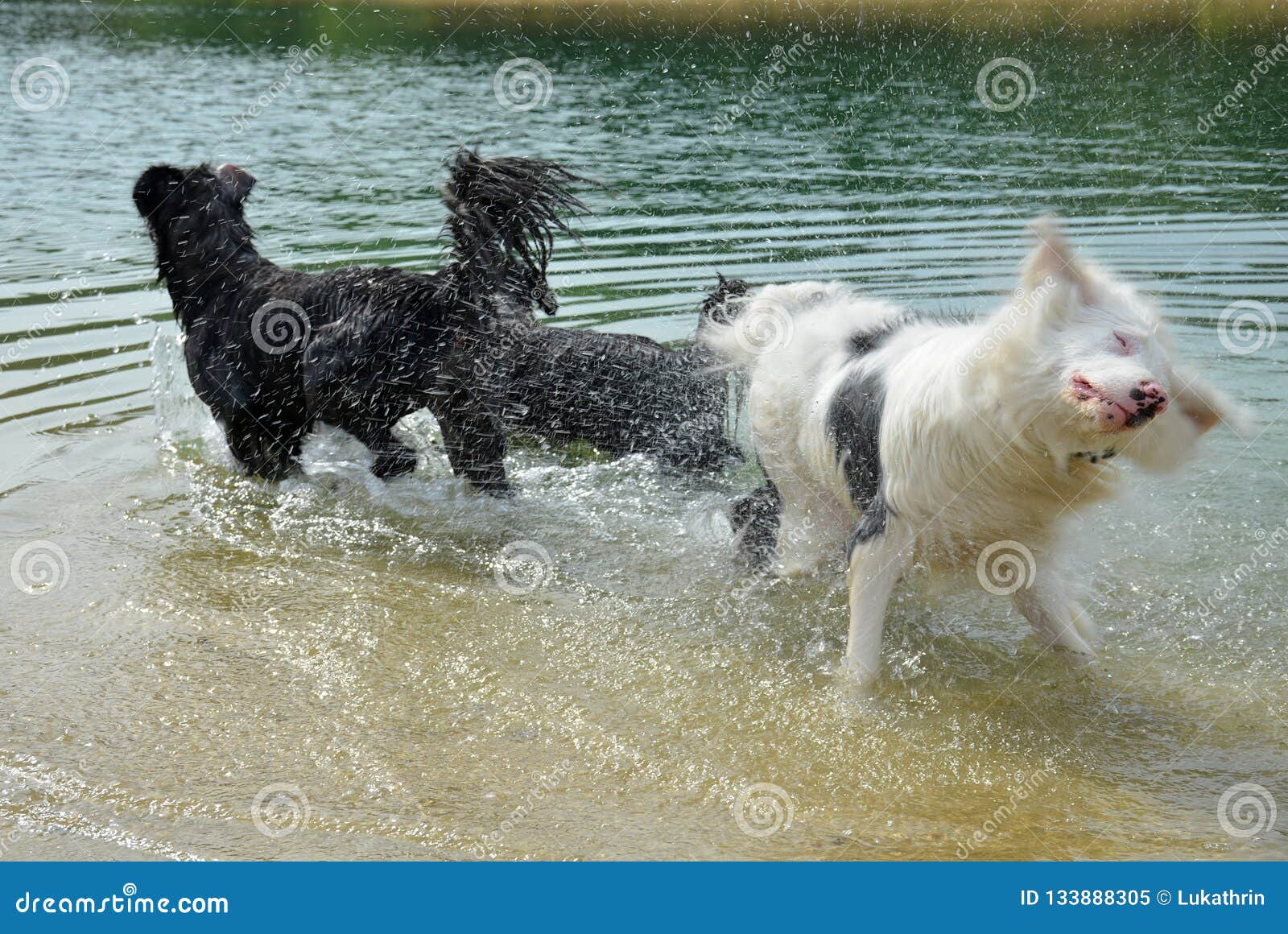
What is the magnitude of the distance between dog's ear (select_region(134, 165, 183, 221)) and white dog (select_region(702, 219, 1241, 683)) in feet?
10.4

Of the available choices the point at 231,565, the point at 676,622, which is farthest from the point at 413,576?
the point at 676,622

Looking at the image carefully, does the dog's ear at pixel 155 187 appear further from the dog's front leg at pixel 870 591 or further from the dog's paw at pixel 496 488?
the dog's front leg at pixel 870 591

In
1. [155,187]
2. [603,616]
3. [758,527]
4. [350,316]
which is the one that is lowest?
[603,616]

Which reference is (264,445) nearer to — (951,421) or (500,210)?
(500,210)

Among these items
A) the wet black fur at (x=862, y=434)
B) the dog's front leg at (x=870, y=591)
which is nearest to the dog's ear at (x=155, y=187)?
the wet black fur at (x=862, y=434)

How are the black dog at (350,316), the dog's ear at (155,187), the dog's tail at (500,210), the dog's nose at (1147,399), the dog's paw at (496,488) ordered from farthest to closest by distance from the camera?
the dog's ear at (155,187) → the dog's paw at (496,488) → the black dog at (350,316) → the dog's tail at (500,210) → the dog's nose at (1147,399)

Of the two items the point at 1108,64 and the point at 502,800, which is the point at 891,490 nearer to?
the point at 502,800

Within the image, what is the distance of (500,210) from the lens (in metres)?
6.23

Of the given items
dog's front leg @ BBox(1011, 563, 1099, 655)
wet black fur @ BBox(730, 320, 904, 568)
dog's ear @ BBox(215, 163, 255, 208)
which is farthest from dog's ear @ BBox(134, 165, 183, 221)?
dog's front leg @ BBox(1011, 563, 1099, 655)

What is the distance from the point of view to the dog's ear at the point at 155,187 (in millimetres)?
6938

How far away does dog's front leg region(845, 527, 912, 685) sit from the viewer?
15.2 ft

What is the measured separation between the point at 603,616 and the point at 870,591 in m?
1.37

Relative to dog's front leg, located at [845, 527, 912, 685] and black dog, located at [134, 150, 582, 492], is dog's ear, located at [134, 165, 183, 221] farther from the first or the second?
dog's front leg, located at [845, 527, 912, 685]

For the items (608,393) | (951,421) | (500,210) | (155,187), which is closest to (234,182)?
(155,187)
